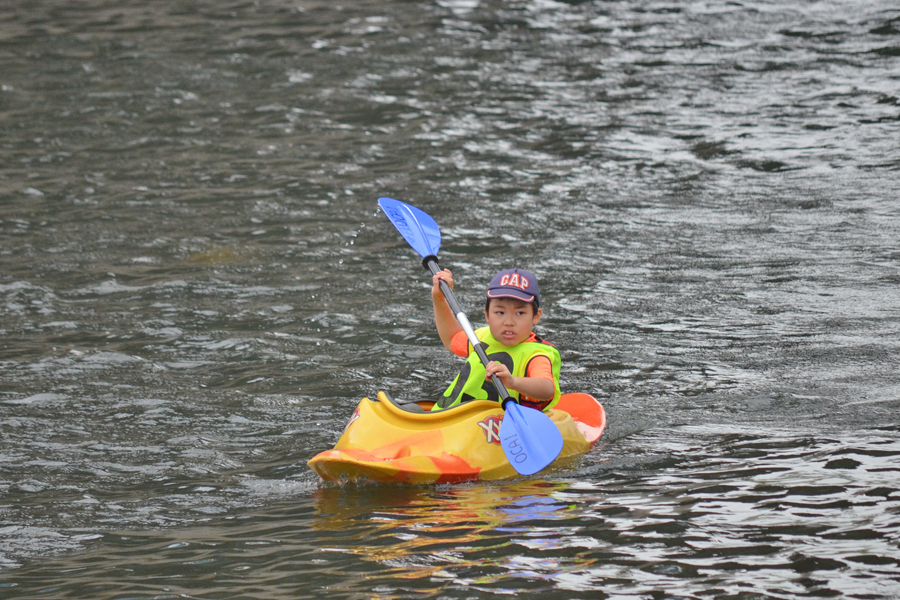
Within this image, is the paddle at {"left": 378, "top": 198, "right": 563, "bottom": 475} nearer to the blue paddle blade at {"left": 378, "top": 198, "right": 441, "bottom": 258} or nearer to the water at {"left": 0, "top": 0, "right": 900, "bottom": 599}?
the water at {"left": 0, "top": 0, "right": 900, "bottom": 599}

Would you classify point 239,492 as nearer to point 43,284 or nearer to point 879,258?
point 43,284

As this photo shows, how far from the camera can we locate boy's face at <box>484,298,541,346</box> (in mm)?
5297

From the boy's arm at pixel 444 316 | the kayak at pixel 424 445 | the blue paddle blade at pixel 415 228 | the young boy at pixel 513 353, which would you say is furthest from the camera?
the blue paddle blade at pixel 415 228

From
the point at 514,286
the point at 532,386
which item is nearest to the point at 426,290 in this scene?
the point at 514,286

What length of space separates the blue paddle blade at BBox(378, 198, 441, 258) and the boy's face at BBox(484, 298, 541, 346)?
0.79m

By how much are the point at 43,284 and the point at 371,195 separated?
331cm

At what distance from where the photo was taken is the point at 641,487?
4.70 metres

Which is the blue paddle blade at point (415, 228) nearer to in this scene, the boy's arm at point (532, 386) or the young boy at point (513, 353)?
the young boy at point (513, 353)

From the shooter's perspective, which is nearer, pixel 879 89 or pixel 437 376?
pixel 437 376

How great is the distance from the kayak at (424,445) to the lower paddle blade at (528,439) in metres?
0.12

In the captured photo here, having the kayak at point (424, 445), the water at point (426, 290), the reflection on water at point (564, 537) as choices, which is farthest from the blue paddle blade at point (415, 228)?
the reflection on water at point (564, 537)

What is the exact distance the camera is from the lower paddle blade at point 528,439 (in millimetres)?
4777

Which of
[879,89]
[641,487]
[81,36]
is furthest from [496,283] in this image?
[81,36]

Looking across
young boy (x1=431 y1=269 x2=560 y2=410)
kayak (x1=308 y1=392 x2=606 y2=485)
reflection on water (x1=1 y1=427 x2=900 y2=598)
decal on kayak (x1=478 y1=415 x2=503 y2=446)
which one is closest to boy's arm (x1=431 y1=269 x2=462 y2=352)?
young boy (x1=431 y1=269 x2=560 y2=410)
